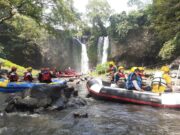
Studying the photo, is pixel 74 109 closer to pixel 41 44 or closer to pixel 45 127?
pixel 45 127

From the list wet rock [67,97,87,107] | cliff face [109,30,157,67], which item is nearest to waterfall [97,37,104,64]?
cliff face [109,30,157,67]

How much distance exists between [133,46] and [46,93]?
1056 inches

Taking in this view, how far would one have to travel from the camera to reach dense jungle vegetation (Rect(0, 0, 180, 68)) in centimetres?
2070

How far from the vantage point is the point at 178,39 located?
2195 centimetres

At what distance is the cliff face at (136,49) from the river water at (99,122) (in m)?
25.1

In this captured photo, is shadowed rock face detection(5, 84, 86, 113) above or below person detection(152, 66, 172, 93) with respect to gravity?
below

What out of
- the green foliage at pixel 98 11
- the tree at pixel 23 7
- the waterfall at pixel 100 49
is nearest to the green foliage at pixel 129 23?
the waterfall at pixel 100 49

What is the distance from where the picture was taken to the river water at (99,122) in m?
8.20

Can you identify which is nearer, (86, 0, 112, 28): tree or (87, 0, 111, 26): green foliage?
(86, 0, 112, 28): tree

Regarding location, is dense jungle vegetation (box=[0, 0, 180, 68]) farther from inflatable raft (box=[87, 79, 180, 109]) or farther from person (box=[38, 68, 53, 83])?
inflatable raft (box=[87, 79, 180, 109])

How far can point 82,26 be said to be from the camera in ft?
75.5

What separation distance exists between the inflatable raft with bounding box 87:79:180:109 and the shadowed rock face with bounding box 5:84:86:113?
187 centimetres

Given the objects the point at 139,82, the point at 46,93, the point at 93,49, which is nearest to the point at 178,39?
the point at 139,82

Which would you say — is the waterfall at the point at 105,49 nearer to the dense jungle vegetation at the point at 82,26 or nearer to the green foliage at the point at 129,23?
the dense jungle vegetation at the point at 82,26
